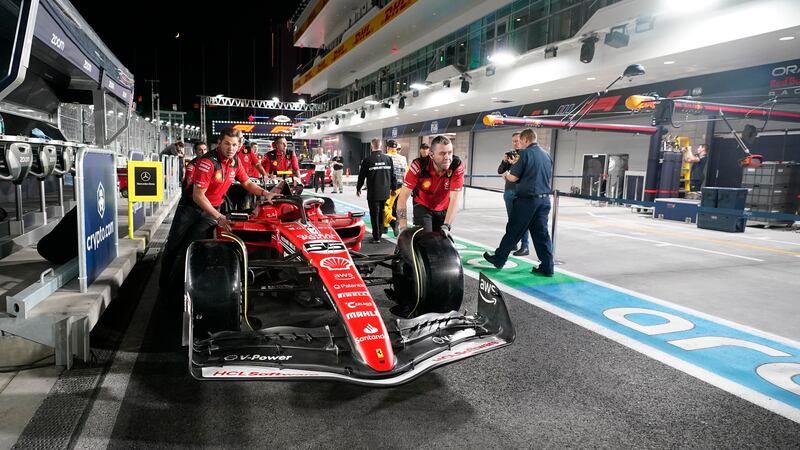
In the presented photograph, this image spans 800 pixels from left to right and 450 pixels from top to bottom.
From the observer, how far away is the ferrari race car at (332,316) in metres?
2.43

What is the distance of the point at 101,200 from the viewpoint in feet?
13.3

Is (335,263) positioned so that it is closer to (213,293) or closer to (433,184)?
(213,293)

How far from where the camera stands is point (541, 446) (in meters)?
2.33

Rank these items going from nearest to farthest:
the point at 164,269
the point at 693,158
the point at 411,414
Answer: the point at 411,414
the point at 164,269
the point at 693,158

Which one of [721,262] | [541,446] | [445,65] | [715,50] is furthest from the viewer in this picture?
[445,65]

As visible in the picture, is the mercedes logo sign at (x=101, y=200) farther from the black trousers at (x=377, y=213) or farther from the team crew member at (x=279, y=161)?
the team crew member at (x=279, y=161)

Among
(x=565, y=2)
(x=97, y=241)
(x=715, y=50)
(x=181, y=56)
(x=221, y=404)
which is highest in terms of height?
(x=181, y=56)

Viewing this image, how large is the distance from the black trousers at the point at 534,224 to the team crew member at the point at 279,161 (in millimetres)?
5344

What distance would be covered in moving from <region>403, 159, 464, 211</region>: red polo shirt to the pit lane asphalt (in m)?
2.01

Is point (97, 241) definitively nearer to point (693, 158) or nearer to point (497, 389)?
point (497, 389)

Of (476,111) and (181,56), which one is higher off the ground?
(181,56)

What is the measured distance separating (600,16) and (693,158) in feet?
15.7

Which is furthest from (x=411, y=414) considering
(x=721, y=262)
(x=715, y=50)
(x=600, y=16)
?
(x=600, y=16)

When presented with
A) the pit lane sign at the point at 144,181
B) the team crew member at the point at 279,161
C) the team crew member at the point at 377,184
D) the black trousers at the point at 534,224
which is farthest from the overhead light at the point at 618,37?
the pit lane sign at the point at 144,181
